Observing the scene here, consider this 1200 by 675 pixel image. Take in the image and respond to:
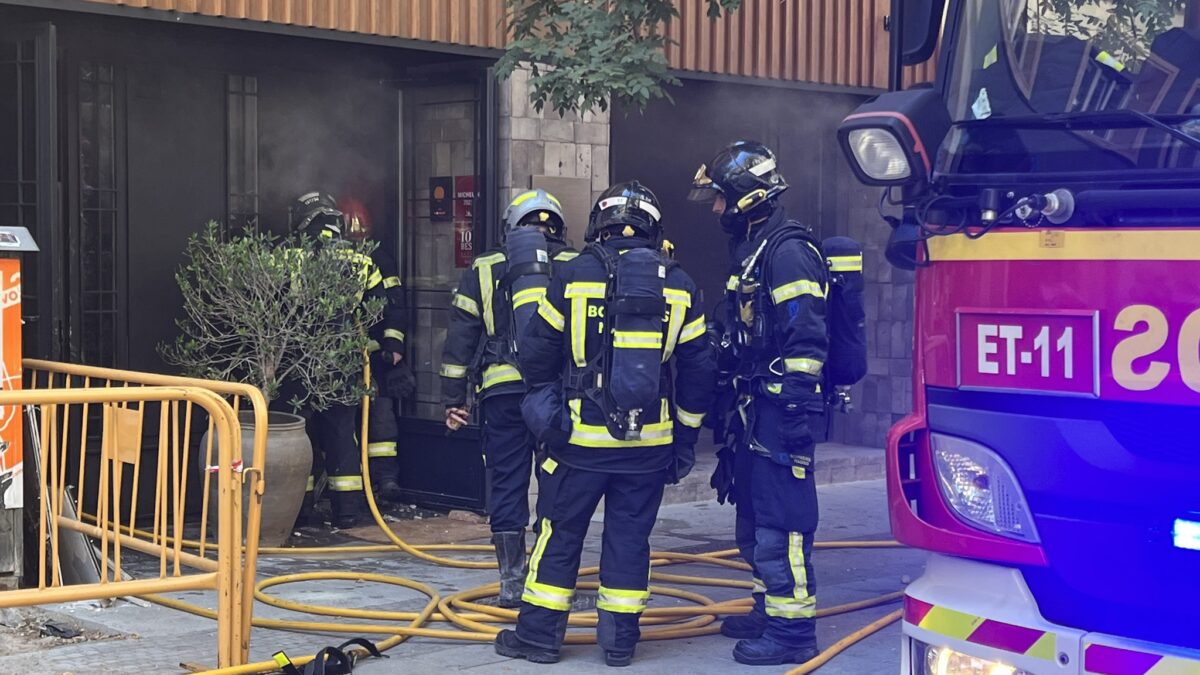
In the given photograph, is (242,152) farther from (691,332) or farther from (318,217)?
(691,332)

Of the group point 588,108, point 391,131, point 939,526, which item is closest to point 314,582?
point 588,108

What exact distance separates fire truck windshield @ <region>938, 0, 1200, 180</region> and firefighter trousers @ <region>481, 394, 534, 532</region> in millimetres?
3182

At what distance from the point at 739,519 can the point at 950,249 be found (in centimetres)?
286

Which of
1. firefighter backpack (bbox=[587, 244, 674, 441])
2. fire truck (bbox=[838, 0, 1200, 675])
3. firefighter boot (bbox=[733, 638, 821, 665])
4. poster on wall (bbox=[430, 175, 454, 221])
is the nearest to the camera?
fire truck (bbox=[838, 0, 1200, 675])

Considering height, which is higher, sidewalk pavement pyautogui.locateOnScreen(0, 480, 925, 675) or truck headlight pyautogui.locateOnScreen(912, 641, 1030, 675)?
truck headlight pyautogui.locateOnScreen(912, 641, 1030, 675)

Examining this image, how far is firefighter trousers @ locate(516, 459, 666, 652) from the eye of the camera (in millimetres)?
6027

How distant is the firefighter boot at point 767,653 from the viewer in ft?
20.0

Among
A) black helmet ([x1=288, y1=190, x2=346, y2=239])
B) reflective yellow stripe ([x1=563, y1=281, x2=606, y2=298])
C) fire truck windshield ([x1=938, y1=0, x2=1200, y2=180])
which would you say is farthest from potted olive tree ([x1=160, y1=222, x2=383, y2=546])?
fire truck windshield ([x1=938, y1=0, x2=1200, y2=180])

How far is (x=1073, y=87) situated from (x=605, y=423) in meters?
2.50

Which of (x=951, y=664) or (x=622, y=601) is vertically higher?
(x=951, y=664)

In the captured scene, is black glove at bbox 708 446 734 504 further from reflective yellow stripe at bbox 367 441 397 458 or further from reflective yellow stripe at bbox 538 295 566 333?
reflective yellow stripe at bbox 367 441 397 458

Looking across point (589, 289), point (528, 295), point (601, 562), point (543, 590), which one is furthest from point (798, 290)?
point (543, 590)

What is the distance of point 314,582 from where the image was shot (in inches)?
299

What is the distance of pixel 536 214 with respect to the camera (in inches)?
281
